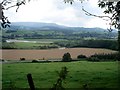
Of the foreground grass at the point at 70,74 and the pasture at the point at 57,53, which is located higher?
the pasture at the point at 57,53

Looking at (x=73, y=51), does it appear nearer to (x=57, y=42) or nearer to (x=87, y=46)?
(x=87, y=46)

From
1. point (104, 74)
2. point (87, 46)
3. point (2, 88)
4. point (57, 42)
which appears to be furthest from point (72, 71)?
point (57, 42)

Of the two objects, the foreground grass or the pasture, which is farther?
the pasture

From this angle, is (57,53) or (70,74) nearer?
(70,74)

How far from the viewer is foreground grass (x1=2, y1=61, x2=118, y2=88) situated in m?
13.2

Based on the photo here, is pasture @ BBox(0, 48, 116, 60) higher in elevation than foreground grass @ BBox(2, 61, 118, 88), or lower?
higher

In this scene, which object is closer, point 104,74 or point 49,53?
point 104,74

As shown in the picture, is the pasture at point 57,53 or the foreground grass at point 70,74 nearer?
the foreground grass at point 70,74

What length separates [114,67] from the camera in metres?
18.0

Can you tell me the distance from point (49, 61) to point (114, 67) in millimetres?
4078

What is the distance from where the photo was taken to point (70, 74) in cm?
1577

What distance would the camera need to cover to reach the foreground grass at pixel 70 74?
43.2 ft

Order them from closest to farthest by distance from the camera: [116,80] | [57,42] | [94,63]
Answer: [116,80] → [94,63] → [57,42]

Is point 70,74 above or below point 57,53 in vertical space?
below
